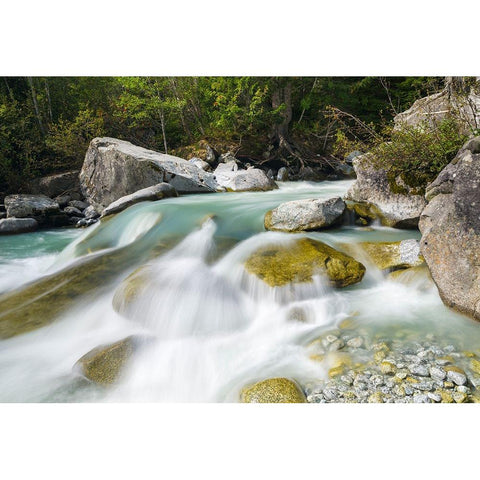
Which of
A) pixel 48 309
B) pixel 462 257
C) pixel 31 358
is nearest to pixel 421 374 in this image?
pixel 462 257

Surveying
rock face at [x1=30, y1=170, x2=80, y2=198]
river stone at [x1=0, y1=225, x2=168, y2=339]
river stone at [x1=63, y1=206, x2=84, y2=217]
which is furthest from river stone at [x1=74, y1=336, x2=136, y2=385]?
rock face at [x1=30, y1=170, x2=80, y2=198]

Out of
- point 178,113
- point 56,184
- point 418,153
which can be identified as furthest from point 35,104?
point 418,153

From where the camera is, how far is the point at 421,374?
8.66 ft

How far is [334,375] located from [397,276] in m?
2.15

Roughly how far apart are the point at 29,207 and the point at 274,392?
9.62 m

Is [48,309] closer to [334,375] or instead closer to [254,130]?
[334,375]

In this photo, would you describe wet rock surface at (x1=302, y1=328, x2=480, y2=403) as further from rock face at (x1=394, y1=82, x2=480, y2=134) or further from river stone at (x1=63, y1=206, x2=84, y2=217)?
river stone at (x1=63, y1=206, x2=84, y2=217)

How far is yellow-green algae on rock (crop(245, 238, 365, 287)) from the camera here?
420 centimetres

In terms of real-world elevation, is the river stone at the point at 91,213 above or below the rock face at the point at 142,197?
below

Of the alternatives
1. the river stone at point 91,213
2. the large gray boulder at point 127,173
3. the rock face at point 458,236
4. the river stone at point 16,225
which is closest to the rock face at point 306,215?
the rock face at point 458,236

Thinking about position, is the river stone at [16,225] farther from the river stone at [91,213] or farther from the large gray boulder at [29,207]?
the river stone at [91,213]

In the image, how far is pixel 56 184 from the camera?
1191 centimetres

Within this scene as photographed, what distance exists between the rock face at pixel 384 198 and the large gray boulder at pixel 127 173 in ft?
16.3

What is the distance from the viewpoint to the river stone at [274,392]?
8.57ft
